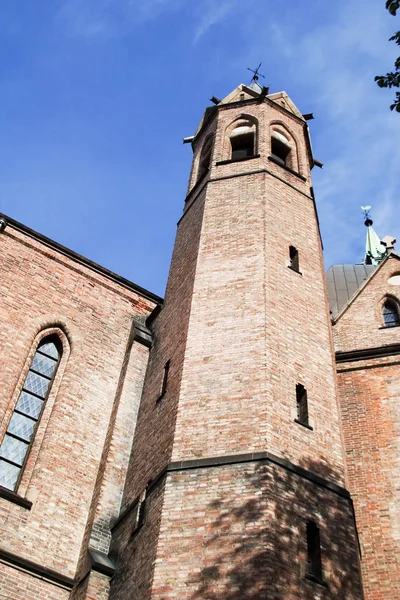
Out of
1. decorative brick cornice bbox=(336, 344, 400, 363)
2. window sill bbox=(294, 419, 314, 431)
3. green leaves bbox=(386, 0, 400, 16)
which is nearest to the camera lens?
green leaves bbox=(386, 0, 400, 16)

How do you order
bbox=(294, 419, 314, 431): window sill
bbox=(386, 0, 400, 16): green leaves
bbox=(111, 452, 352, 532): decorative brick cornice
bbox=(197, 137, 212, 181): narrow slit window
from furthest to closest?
bbox=(197, 137, 212, 181): narrow slit window < bbox=(294, 419, 314, 431): window sill < bbox=(111, 452, 352, 532): decorative brick cornice < bbox=(386, 0, 400, 16): green leaves

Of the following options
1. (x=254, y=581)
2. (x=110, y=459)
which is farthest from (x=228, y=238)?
(x=254, y=581)

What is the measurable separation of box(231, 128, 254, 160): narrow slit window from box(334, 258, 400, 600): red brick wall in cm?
497

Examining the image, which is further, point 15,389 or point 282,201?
point 282,201

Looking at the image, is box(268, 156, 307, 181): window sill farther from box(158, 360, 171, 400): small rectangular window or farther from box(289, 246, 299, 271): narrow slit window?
box(158, 360, 171, 400): small rectangular window

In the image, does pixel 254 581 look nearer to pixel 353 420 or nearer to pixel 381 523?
pixel 381 523

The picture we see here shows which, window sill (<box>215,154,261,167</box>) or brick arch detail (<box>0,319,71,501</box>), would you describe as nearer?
brick arch detail (<box>0,319,71,501</box>)

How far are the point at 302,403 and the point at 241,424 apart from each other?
4.48 ft

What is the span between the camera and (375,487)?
13.7 meters

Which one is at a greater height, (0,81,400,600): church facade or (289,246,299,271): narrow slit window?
(289,246,299,271): narrow slit window

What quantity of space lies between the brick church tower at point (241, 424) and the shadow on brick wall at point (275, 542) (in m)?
0.02

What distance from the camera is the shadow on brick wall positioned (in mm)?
9281

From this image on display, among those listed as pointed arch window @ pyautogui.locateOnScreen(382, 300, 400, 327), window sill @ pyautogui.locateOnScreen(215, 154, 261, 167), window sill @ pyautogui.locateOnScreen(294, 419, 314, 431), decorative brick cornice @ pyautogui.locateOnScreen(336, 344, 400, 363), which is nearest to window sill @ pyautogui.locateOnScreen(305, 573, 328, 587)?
window sill @ pyautogui.locateOnScreen(294, 419, 314, 431)

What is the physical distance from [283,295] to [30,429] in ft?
16.6
